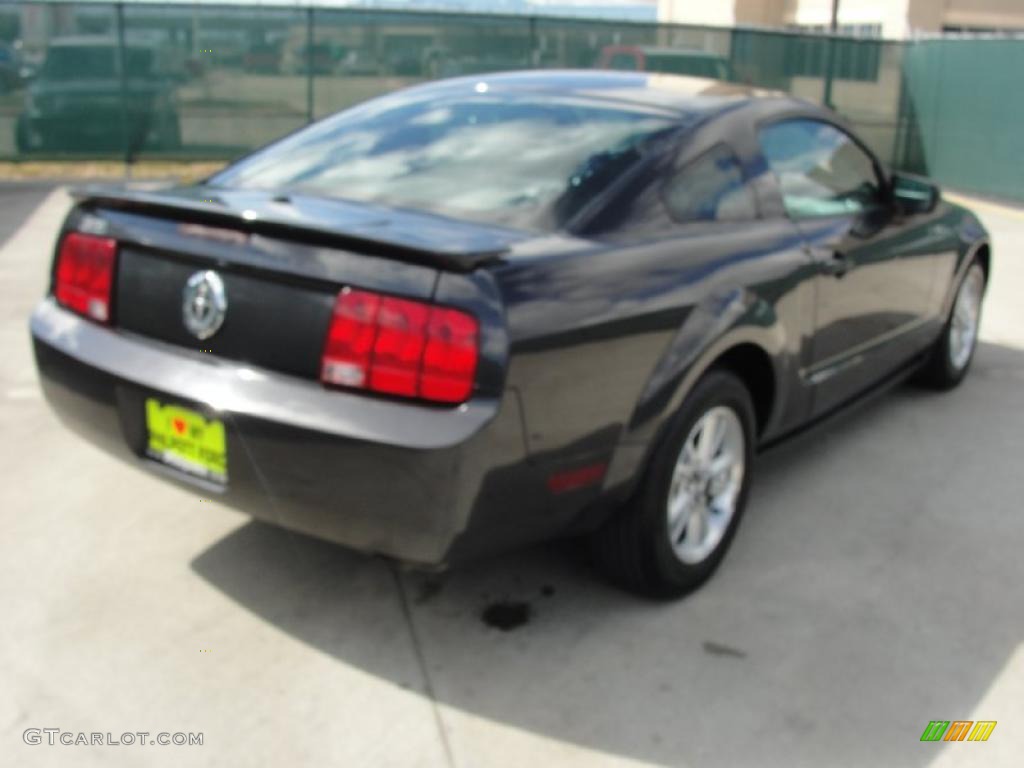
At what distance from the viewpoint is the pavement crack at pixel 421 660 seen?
2.62 m

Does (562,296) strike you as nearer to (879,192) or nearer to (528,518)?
(528,518)

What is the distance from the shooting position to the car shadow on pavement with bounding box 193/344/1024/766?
2744mm

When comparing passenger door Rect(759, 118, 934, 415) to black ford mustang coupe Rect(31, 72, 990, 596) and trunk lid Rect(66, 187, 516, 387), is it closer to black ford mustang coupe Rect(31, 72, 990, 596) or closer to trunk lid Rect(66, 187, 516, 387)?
black ford mustang coupe Rect(31, 72, 990, 596)

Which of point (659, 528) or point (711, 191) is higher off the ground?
point (711, 191)

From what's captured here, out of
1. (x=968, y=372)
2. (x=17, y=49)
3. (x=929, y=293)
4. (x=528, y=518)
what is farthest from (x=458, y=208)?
(x=17, y=49)

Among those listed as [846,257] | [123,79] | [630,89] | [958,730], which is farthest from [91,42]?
[958,730]

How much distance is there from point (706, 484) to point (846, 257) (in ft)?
3.70

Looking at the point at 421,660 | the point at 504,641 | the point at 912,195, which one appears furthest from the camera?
the point at 912,195

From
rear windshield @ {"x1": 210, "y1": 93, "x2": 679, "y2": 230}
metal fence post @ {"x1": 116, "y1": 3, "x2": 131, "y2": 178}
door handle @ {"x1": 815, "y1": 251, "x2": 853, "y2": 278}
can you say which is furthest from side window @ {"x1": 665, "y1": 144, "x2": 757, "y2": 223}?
metal fence post @ {"x1": 116, "y1": 3, "x2": 131, "y2": 178}

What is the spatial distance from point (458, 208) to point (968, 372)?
3.74 metres

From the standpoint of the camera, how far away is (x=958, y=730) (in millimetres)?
2762

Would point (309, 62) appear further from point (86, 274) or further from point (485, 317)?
point (485, 317)

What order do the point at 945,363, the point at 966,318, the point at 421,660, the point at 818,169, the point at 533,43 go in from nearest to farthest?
the point at 421,660
the point at 818,169
the point at 945,363
the point at 966,318
the point at 533,43

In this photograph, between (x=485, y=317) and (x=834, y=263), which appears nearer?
(x=485, y=317)
